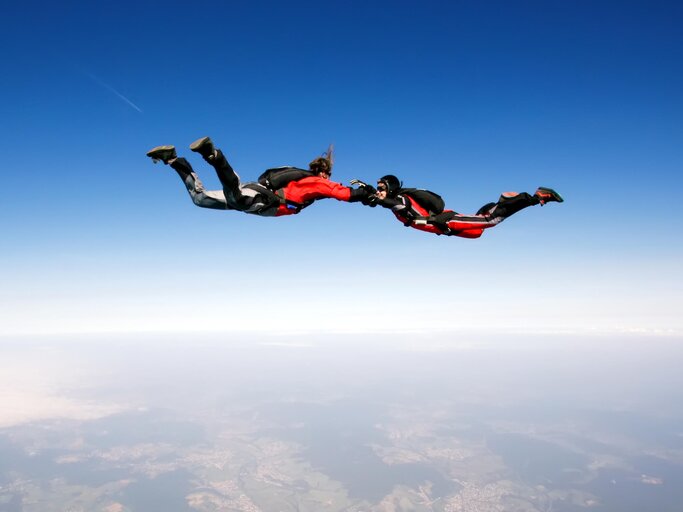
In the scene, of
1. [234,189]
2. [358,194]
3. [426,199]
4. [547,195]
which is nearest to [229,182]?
[234,189]

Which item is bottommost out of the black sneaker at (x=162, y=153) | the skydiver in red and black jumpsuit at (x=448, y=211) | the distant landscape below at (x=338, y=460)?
the distant landscape below at (x=338, y=460)

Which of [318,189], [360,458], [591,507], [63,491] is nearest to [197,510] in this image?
[63,491]

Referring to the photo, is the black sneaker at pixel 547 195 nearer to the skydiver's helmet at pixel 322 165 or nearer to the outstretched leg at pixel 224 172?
the skydiver's helmet at pixel 322 165

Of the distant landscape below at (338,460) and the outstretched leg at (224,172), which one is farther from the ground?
the outstretched leg at (224,172)

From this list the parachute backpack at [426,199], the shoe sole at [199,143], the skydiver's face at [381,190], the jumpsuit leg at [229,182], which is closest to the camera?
the shoe sole at [199,143]

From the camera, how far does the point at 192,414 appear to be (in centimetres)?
19062

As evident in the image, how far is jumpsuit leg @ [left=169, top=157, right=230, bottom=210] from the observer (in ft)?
13.6

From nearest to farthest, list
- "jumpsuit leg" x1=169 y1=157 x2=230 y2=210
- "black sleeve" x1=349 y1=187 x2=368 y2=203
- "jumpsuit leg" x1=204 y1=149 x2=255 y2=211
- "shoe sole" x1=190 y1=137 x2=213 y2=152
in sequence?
"shoe sole" x1=190 y1=137 x2=213 y2=152 → "jumpsuit leg" x1=204 y1=149 x2=255 y2=211 → "jumpsuit leg" x1=169 y1=157 x2=230 y2=210 → "black sleeve" x1=349 y1=187 x2=368 y2=203

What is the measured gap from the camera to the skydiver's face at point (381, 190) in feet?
14.8

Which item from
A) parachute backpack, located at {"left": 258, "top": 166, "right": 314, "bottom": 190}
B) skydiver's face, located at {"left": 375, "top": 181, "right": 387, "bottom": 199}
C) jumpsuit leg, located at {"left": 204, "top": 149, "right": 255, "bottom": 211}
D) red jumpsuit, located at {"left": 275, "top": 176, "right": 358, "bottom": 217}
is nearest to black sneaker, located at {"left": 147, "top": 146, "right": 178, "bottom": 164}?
jumpsuit leg, located at {"left": 204, "top": 149, "right": 255, "bottom": 211}

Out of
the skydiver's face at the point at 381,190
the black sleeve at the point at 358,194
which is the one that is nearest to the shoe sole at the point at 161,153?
the black sleeve at the point at 358,194

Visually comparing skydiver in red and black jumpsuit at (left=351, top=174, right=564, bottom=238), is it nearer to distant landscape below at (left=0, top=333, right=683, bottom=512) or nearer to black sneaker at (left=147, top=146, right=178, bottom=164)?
black sneaker at (left=147, top=146, right=178, bottom=164)

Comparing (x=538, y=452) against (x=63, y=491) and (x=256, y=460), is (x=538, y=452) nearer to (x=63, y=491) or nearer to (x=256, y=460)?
(x=256, y=460)

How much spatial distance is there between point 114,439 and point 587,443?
18940 centimetres
